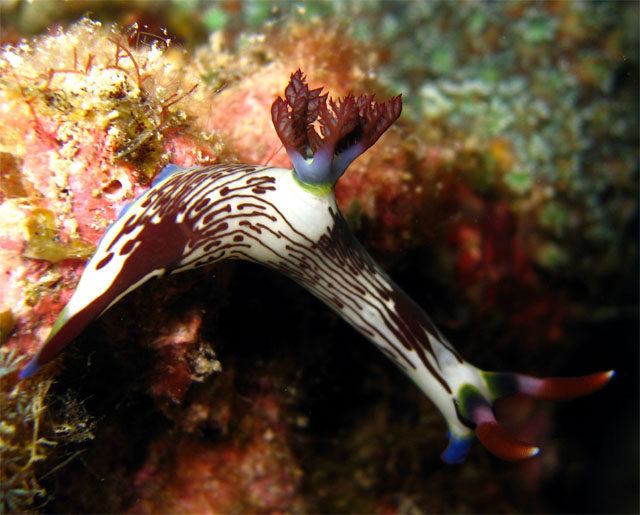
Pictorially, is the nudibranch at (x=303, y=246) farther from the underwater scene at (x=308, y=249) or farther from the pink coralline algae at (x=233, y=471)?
the pink coralline algae at (x=233, y=471)

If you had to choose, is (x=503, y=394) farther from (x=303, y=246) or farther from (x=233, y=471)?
(x=233, y=471)

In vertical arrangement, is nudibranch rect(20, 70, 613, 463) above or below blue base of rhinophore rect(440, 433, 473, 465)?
above

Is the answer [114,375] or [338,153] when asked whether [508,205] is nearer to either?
[338,153]

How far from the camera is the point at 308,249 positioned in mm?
1904

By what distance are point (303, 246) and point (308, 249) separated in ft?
0.10

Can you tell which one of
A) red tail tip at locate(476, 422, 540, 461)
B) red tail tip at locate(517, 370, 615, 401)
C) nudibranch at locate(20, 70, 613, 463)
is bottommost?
red tail tip at locate(476, 422, 540, 461)

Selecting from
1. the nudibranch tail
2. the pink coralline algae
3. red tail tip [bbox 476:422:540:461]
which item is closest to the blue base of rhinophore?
the nudibranch tail

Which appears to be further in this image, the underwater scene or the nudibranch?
the underwater scene

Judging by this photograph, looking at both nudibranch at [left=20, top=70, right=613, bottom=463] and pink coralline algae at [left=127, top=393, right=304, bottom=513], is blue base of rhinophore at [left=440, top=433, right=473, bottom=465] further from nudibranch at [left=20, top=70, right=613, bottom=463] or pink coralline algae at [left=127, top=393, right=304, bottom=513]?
pink coralline algae at [left=127, top=393, right=304, bottom=513]

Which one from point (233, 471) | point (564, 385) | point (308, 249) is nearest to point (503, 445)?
point (564, 385)

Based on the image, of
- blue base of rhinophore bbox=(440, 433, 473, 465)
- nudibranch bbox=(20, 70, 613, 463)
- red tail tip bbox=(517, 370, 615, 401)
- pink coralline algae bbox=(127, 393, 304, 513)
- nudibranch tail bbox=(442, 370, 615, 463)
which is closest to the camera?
nudibranch bbox=(20, 70, 613, 463)

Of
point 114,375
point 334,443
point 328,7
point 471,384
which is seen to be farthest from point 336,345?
point 328,7

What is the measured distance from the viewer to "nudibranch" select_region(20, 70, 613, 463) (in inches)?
Answer: 65.2

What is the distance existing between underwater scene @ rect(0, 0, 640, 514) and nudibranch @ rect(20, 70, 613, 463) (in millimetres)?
11
